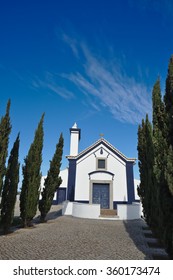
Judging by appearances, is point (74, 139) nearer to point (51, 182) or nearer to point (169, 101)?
point (51, 182)

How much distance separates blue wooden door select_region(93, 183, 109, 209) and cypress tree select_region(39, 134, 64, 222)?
5.90 m

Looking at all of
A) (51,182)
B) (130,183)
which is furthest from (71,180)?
(130,183)

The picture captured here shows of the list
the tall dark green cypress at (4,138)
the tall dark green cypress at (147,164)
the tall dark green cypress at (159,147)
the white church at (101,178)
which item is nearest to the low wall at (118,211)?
the white church at (101,178)

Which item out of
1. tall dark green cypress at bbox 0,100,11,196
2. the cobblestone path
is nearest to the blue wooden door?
the cobblestone path

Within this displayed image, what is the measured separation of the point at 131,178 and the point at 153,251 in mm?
12773

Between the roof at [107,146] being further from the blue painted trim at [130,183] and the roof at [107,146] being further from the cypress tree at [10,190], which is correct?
the cypress tree at [10,190]

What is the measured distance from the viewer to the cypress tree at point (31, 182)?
11.1 meters

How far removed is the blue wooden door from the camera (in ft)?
62.0

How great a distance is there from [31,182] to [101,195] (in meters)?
9.70

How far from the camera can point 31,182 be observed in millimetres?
11414

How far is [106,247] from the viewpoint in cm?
704

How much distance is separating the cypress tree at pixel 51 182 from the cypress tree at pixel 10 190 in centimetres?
417
